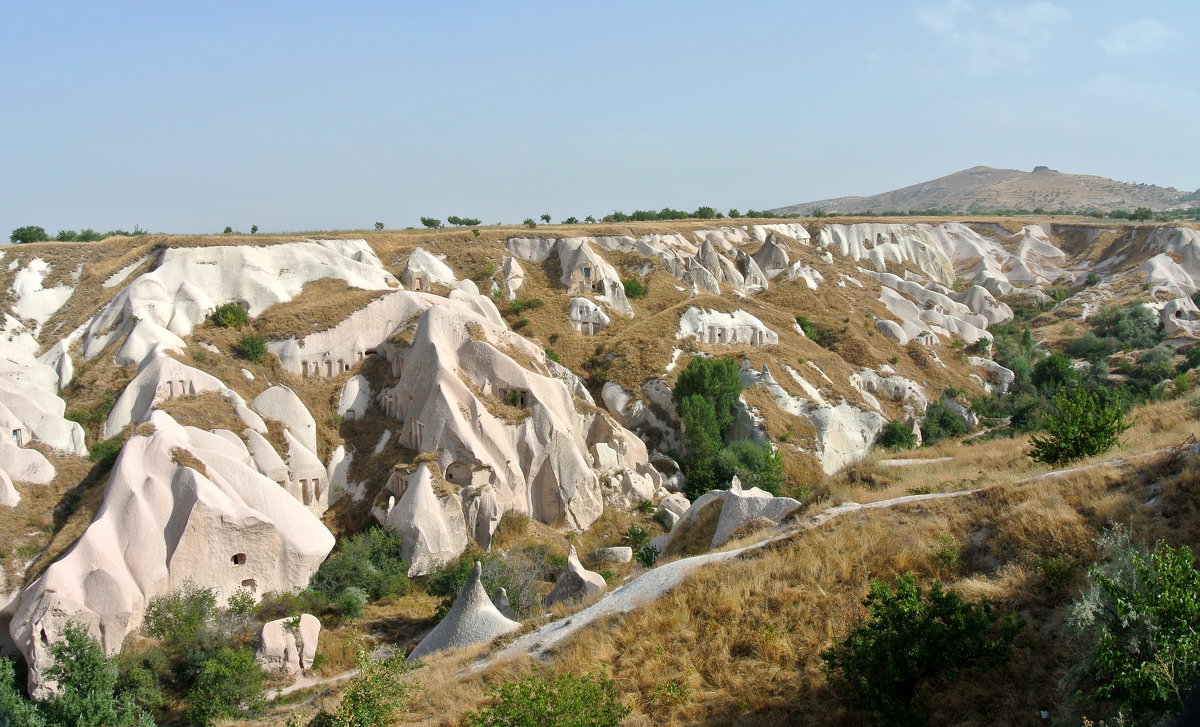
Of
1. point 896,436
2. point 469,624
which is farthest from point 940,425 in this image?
point 469,624

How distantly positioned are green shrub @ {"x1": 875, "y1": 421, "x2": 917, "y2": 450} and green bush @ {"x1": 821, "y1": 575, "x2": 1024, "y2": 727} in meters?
24.7

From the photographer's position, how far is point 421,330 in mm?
26469

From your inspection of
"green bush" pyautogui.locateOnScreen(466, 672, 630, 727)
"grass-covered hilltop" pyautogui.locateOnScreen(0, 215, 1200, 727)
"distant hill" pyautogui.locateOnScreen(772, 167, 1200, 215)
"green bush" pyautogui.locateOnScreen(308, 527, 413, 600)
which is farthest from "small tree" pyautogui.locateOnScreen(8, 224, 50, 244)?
"distant hill" pyautogui.locateOnScreen(772, 167, 1200, 215)

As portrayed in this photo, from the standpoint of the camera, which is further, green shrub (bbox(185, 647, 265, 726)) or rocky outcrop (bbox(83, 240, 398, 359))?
rocky outcrop (bbox(83, 240, 398, 359))

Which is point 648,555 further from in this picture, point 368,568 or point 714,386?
point 714,386

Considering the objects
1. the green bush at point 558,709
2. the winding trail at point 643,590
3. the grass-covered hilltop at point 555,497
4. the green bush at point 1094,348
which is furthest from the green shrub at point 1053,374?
the green bush at point 558,709

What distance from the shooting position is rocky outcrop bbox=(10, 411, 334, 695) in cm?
1636

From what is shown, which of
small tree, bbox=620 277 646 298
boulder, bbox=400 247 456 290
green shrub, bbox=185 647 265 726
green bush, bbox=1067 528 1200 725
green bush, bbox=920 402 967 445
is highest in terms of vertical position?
boulder, bbox=400 247 456 290

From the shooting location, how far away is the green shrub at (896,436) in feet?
107

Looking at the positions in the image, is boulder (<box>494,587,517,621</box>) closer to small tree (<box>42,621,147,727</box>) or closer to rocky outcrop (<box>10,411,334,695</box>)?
rocky outcrop (<box>10,411,334,695</box>)

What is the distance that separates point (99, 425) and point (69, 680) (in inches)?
378


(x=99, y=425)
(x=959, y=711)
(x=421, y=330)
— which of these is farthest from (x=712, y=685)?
(x=99, y=425)

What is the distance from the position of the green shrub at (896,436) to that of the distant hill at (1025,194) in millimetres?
111293

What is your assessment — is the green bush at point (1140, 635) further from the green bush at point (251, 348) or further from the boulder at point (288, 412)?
the green bush at point (251, 348)
